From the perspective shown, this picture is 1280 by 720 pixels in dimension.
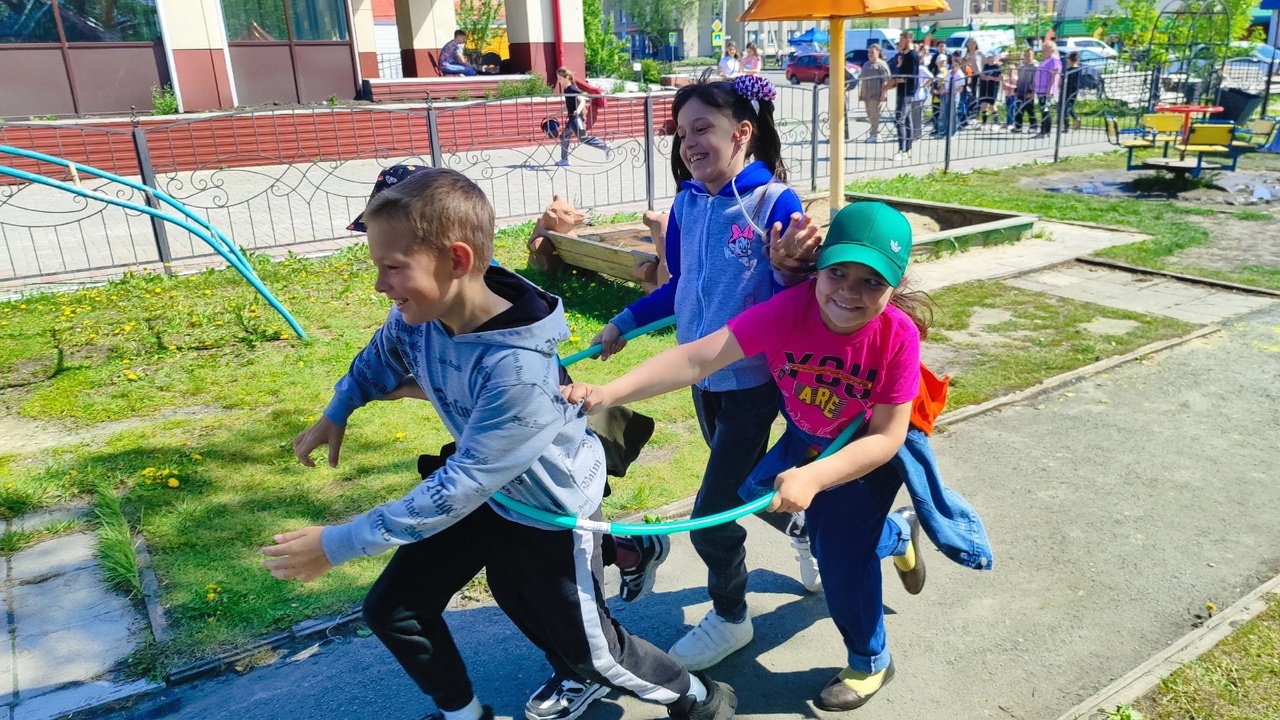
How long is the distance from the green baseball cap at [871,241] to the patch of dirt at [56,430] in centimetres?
456

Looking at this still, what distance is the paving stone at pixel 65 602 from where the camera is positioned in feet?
11.7

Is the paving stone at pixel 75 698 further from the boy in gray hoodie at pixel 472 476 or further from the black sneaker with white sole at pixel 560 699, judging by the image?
the black sneaker with white sole at pixel 560 699

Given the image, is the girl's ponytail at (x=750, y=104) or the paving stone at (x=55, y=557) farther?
the paving stone at (x=55, y=557)

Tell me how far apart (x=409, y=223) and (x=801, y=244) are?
114 centimetres

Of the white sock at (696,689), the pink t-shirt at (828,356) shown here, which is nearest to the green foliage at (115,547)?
the white sock at (696,689)

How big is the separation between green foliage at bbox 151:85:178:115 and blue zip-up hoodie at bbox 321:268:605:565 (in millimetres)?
17763

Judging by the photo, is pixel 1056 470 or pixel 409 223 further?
pixel 1056 470

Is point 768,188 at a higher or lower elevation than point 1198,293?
higher

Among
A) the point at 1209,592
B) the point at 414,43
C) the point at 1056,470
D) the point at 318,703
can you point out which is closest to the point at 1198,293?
the point at 1056,470

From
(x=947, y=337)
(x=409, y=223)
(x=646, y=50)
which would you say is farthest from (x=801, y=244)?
(x=646, y=50)

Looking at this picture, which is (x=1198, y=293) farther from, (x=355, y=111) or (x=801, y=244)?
(x=355, y=111)

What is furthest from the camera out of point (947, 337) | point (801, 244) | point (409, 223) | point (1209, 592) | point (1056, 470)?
point (947, 337)

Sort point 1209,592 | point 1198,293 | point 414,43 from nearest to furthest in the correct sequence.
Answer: point 1209,592 < point 1198,293 < point 414,43

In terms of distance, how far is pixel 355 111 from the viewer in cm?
1684
